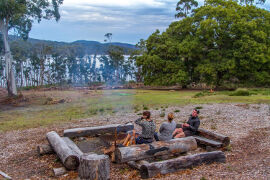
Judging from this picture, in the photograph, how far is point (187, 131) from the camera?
8.65 metres

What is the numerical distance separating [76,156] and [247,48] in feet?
82.3

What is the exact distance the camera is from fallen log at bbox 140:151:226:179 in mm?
5949

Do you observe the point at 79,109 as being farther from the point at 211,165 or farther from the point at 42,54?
the point at 42,54

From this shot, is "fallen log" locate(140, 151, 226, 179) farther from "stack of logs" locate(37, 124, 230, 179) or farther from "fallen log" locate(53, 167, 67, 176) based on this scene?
"fallen log" locate(53, 167, 67, 176)

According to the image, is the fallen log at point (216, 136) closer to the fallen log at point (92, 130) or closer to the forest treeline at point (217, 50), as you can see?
the fallen log at point (92, 130)

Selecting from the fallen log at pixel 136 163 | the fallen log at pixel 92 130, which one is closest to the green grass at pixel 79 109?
the fallen log at pixel 92 130

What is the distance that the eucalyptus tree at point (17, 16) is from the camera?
25.5 metres

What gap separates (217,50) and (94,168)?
26.9 m

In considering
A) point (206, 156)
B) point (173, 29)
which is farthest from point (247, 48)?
point (206, 156)

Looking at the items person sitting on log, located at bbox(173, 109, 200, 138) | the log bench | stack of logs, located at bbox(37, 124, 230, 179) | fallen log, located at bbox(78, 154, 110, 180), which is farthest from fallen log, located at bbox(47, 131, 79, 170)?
the log bench

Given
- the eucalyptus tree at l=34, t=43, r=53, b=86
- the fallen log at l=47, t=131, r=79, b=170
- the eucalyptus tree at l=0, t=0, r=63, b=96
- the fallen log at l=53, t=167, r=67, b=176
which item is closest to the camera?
the fallen log at l=53, t=167, r=67, b=176

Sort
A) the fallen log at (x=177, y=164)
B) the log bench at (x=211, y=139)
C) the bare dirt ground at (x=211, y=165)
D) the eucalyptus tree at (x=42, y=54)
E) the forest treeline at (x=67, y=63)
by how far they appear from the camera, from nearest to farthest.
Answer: the fallen log at (x=177, y=164) < the bare dirt ground at (x=211, y=165) < the log bench at (x=211, y=139) < the eucalyptus tree at (x=42, y=54) < the forest treeline at (x=67, y=63)

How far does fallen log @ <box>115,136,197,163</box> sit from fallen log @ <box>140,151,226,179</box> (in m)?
A: 0.46

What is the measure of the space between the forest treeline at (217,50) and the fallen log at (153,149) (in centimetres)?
2202
